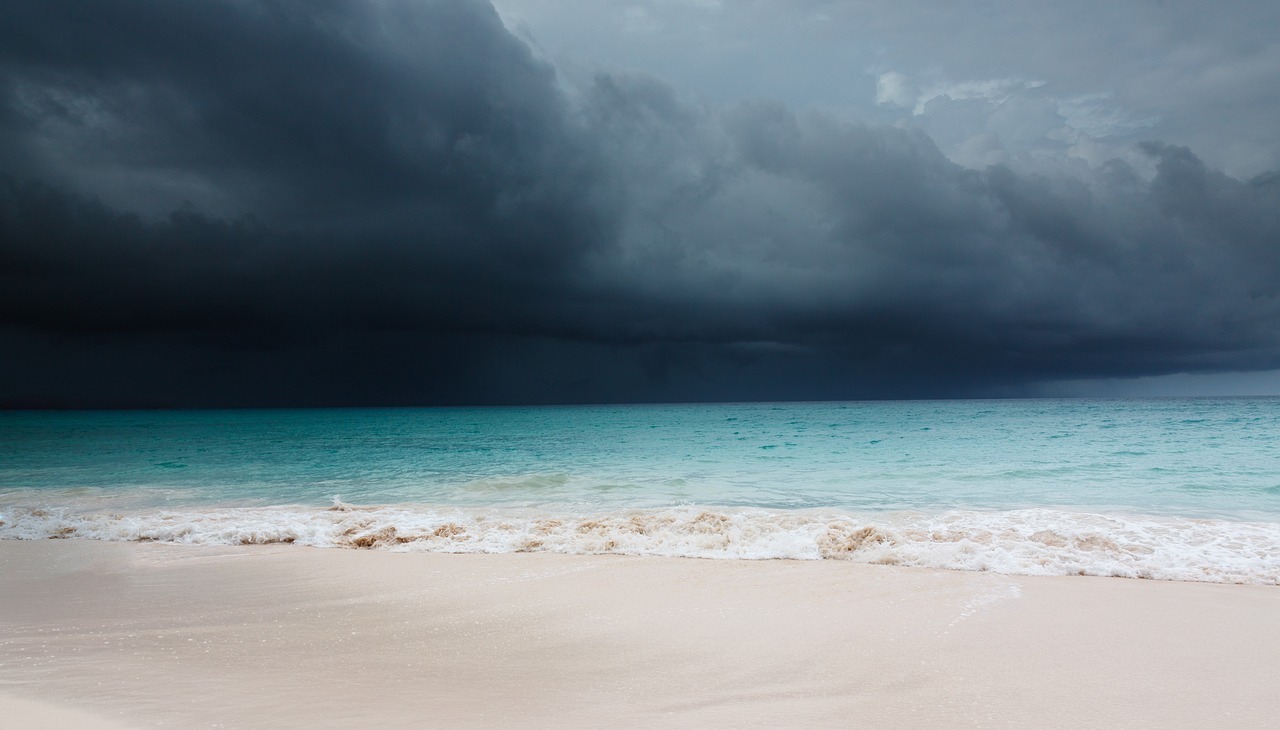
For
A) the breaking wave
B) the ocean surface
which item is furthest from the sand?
the ocean surface

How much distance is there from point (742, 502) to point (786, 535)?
5068mm

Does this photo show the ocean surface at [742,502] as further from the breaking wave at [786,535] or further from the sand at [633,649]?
the sand at [633,649]

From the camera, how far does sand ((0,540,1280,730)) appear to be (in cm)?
382

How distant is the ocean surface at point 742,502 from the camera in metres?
8.68

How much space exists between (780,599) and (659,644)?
1.86 meters

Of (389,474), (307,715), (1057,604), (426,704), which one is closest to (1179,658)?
(1057,604)

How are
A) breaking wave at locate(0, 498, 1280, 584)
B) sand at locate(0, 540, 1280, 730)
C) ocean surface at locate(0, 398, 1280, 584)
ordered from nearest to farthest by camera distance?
sand at locate(0, 540, 1280, 730), breaking wave at locate(0, 498, 1280, 584), ocean surface at locate(0, 398, 1280, 584)

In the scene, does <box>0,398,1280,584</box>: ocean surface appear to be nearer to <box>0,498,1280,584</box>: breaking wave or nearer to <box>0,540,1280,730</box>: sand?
<box>0,498,1280,584</box>: breaking wave

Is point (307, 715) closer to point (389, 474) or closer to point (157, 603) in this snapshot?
point (157, 603)

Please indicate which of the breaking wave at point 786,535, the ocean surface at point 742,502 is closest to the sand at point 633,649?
the breaking wave at point 786,535

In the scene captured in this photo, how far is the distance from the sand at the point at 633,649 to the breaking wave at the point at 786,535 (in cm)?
71

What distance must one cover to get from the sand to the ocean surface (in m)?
1.25

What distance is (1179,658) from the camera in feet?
15.4

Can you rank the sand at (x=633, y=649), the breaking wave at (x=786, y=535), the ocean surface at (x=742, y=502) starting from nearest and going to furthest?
1. the sand at (x=633, y=649)
2. the breaking wave at (x=786, y=535)
3. the ocean surface at (x=742, y=502)
